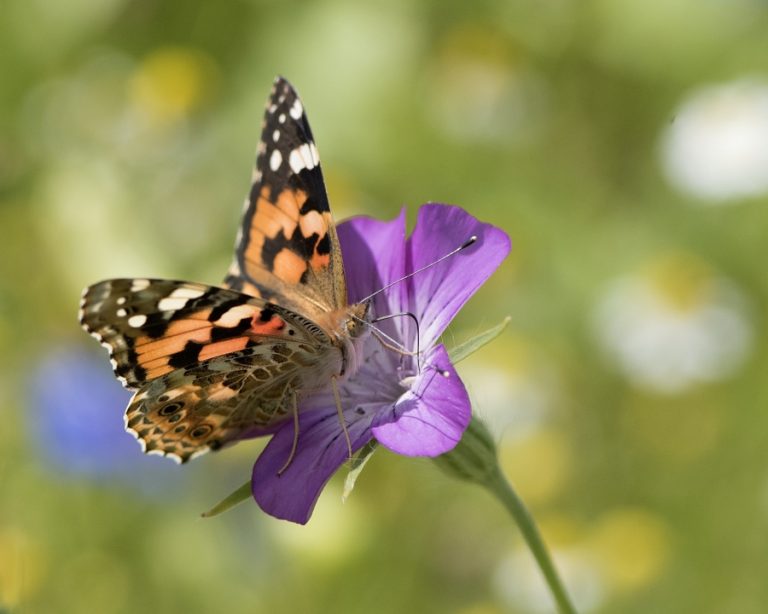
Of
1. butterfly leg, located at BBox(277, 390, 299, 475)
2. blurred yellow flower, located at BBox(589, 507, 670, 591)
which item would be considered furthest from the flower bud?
blurred yellow flower, located at BBox(589, 507, 670, 591)

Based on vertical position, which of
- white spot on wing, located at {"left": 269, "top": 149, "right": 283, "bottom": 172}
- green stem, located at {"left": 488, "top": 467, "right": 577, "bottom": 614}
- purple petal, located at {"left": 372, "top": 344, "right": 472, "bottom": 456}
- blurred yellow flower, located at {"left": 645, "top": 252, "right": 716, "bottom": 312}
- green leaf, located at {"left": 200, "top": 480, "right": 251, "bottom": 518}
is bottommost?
blurred yellow flower, located at {"left": 645, "top": 252, "right": 716, "bottom": 312}

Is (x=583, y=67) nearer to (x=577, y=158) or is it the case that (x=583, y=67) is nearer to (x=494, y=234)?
(x=577, y=158)

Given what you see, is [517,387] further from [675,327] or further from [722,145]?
[722,145]

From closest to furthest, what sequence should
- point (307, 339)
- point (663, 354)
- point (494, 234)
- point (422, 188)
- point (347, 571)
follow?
point (494, 234) < point (307, 339) < point (347, 571) < point (663, 354) < point (422, 188)

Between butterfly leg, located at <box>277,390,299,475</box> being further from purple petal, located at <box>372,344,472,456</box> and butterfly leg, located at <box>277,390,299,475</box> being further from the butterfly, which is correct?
purple petal, located at <box>372,344,472,456</box>

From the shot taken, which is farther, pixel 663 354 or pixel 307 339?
pixel 663 354

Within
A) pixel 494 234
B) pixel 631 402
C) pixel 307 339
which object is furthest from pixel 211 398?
pixel 631 402
